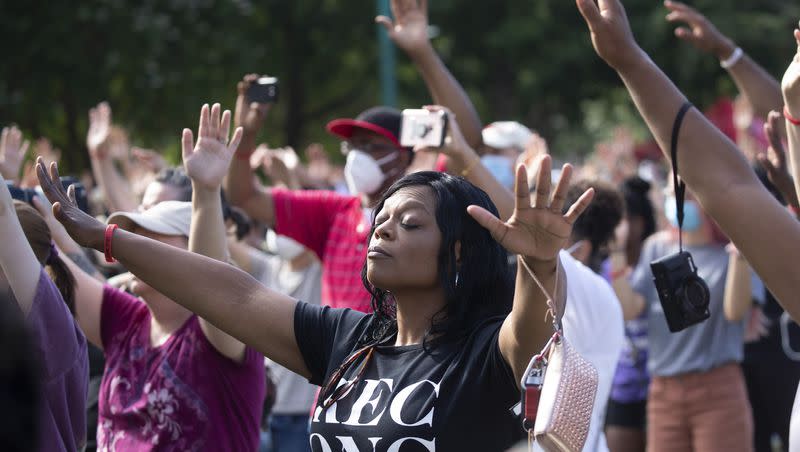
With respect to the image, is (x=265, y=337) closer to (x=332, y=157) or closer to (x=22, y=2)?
(x=22, y=2)

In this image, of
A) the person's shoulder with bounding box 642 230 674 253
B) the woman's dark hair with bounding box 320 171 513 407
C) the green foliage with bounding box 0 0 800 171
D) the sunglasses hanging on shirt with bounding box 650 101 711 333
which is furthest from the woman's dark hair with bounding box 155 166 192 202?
the green foliage with bounding box 0 0 800 171

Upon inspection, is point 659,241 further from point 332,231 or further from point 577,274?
point 577,274

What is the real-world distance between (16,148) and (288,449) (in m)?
2.23

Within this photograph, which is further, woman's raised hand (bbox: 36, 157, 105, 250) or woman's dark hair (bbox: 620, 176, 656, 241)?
woman's dark hair (bbox: 620, 176, 656, 241)

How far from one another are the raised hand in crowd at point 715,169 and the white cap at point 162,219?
1722 millimetres

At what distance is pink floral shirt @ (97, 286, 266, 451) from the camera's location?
11.5 feet

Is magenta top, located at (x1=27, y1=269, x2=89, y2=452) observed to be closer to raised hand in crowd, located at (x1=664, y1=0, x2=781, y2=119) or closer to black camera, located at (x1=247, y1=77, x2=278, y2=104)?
black camera, located at (x1=247, y1=77, x2=278, y2=104)

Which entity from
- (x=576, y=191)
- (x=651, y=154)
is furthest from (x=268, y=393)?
(x=651, y=154)

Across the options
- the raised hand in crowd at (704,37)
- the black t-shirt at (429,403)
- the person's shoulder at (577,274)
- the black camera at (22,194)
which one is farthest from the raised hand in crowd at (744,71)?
the black camera at (22,194)

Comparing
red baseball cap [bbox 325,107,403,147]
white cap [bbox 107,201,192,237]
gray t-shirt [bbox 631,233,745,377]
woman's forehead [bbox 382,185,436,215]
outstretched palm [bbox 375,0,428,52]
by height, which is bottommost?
gray t-shirt [bbox 631,233,745,377]

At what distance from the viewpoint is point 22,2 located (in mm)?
15891

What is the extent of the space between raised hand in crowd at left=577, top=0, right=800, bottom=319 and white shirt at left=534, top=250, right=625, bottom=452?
4.37ft

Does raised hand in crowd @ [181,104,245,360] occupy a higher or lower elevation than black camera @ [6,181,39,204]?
higher

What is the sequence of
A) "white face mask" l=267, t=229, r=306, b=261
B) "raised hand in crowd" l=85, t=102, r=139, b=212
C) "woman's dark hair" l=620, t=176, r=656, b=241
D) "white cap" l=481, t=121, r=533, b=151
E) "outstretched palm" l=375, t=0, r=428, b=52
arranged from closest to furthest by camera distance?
"outstretched palm" l=375, t=0, r=428, b=52 < "raised hand in crowd" l=85, t=102, r=139, b=212 < "white face mask" l=267, t=229, r=306, b=261 < "white cap" l=481, t=121, r=533, b=151 < "woman's dark hair" l=620, t=176, r=656, b=241
